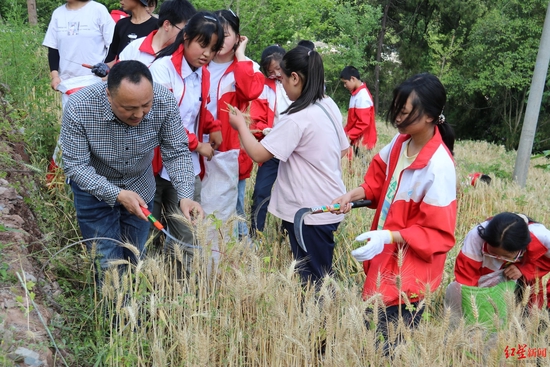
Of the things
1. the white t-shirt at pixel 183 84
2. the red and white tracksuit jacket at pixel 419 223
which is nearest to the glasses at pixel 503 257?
the red and white tracksuit jacket at pixel 419 223

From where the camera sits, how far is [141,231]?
360 cm

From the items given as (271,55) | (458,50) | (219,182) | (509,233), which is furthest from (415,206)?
(458,50)

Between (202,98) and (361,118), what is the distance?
449cm

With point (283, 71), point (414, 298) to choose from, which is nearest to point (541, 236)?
point (414, 298)

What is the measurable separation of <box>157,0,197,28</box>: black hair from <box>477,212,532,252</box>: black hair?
96.0 inches

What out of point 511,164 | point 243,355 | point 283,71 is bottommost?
point 511,164

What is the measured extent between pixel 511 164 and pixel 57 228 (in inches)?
502

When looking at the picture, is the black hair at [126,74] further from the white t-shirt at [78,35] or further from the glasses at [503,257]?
the white t-shirt at [78,35]

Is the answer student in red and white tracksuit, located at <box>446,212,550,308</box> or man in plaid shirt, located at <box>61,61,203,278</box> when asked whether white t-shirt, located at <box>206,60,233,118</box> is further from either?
student in red and white tracksuit, located at <box>446,212,550,308</box>

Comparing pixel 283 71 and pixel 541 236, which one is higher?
pixel 283 71

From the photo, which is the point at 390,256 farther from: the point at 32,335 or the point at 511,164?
the point at 511,164

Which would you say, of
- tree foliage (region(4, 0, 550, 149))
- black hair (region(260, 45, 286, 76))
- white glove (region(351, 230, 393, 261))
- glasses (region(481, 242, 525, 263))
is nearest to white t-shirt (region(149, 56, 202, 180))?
black hair (region(260, 45, 286, 76))

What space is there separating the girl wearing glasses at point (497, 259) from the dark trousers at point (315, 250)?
798 mm

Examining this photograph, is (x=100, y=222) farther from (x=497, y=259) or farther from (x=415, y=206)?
(x=497, y=259)
